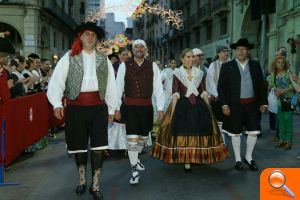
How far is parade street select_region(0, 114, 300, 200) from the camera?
16.1ft

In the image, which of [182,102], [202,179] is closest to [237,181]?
[202,179]

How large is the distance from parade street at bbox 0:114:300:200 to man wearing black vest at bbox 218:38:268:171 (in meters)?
0.49

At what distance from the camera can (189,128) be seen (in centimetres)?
587

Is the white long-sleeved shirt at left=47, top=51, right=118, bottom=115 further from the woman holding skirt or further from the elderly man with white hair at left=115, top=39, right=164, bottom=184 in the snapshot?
the woman holding skirt

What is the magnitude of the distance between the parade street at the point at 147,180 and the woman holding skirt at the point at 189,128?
0.97ft

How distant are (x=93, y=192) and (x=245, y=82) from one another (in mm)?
2942

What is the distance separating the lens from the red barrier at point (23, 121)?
6055 millimetres

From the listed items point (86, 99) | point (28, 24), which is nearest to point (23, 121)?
point (86, 99)

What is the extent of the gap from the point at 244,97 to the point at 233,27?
18.2 m

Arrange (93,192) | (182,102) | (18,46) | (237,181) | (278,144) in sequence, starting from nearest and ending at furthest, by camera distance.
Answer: (93,192) → (237,181) → (182,102) → (278,144) → (18,46)

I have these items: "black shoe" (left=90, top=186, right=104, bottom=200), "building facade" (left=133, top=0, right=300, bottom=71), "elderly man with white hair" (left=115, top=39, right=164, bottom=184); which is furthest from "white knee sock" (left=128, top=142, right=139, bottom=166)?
"building facade" (left=133, top=0, right=300, bottom=71)

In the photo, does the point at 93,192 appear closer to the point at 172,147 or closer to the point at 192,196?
the point at 192,196

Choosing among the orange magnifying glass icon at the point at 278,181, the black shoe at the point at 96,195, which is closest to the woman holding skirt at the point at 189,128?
the black shoe at the point at 96,195

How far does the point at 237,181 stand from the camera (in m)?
5.53
